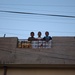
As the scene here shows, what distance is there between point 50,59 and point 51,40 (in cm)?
118

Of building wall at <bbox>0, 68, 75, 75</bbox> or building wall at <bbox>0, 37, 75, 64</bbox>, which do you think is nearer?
building wall at <bbox>0, 37, 75, 64</bbox>

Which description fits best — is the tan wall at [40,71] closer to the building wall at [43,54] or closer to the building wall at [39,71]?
the building wall at [39,71]

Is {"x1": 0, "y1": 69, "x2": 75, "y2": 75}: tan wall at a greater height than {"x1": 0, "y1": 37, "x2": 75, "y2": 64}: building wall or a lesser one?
lesser

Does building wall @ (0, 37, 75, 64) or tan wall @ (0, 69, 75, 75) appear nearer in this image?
building wall @ (0, 37, 75, 64)

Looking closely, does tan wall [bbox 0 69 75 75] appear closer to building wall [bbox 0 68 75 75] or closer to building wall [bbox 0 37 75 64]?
building wall [bbox 0 68 75 75]

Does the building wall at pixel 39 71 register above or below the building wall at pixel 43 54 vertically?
below

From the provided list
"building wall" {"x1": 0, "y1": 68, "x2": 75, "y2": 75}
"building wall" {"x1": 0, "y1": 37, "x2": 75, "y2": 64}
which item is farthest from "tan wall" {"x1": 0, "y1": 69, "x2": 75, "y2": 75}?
"building wall" {"x1": 0, "y1": 37, "x2": 75, "y2": 64}

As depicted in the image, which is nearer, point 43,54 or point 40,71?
point 43,54

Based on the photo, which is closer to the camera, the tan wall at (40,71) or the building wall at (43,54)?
Answer: the building wall at (43,54)

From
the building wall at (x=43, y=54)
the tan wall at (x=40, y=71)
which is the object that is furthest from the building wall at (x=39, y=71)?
the building wall at (x=43, y=54)

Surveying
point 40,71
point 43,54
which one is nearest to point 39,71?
point 40,71

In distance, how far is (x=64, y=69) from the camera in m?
14.1

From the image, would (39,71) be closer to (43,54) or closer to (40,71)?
(40,71)

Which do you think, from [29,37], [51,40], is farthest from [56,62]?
[29,37]
